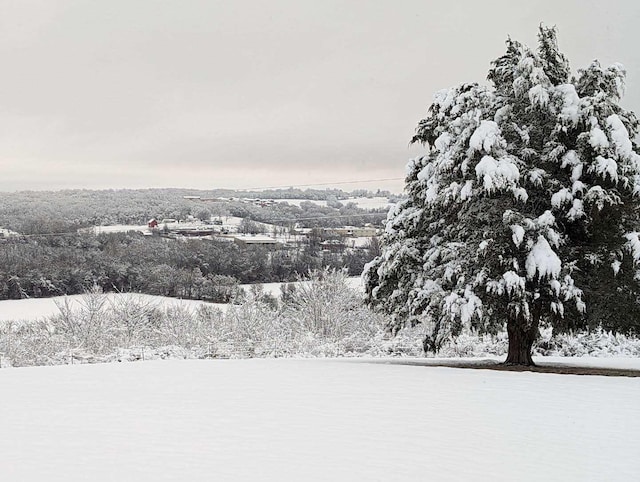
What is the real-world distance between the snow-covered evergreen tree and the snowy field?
1.89 metres

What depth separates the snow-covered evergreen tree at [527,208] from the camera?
14555 millimetres

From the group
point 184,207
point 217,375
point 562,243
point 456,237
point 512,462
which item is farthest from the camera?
point 184,207

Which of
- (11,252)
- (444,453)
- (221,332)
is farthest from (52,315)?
(444,453)

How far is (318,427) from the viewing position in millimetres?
9031

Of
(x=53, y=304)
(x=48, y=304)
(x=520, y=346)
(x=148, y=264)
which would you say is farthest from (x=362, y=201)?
(x=520, y=346)

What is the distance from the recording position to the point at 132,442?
8156 mm

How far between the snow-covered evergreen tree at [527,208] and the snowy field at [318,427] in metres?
1.89

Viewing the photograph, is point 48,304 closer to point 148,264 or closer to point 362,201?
point 148,264

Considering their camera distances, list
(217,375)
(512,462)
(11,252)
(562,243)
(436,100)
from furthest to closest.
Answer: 1. (11,252)
2. (436,100)
3. (562,243)
4. (217,375)
5. (512,462)

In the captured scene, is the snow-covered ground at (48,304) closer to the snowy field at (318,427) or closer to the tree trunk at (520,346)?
the tree trunk at (520,346)

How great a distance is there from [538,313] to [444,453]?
8704 millimetres

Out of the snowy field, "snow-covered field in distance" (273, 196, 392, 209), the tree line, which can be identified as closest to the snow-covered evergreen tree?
the snowy field

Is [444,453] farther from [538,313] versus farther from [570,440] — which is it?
[538,313]

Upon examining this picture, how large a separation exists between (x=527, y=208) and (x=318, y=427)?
28.9 feet
